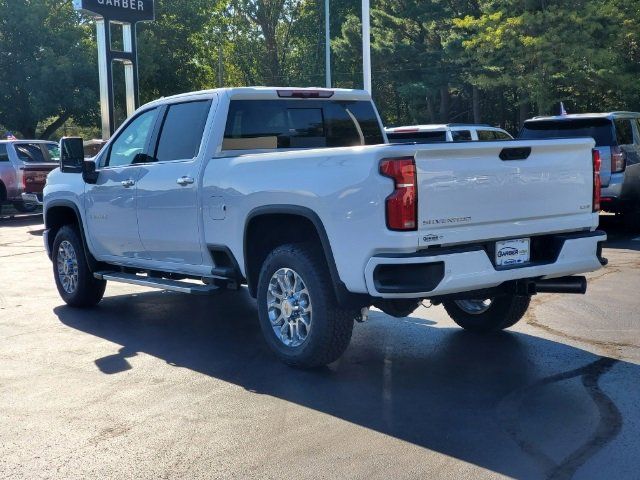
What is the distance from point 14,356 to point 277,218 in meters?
2.40

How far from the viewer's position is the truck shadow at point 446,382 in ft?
14.6

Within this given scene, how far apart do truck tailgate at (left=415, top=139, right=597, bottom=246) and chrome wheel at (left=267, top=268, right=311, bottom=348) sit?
1.15m

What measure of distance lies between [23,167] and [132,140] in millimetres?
12989

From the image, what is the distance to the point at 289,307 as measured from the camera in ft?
20.1

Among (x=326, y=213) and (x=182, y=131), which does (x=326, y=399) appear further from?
(x=182, y=131)

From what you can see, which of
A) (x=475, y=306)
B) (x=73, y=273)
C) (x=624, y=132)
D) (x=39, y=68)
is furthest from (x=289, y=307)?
(x=39, y=68)

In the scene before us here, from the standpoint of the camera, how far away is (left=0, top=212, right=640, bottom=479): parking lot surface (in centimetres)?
434

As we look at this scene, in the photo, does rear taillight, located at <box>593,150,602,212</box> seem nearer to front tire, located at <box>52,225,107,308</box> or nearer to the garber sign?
front tire, located at <box>52,225,107,308</box>

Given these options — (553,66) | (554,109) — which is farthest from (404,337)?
(554,109)

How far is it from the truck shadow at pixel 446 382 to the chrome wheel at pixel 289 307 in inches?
9.9

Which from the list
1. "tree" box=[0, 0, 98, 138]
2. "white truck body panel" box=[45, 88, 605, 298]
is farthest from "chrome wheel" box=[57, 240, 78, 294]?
"tree" box=[0, 0, 98, 138]

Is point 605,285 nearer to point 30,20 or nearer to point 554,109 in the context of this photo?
point 554,109

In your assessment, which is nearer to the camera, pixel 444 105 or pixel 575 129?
pixel 575 129

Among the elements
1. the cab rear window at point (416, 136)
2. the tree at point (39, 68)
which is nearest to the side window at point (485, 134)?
the cab rear window at point (416, 136)
